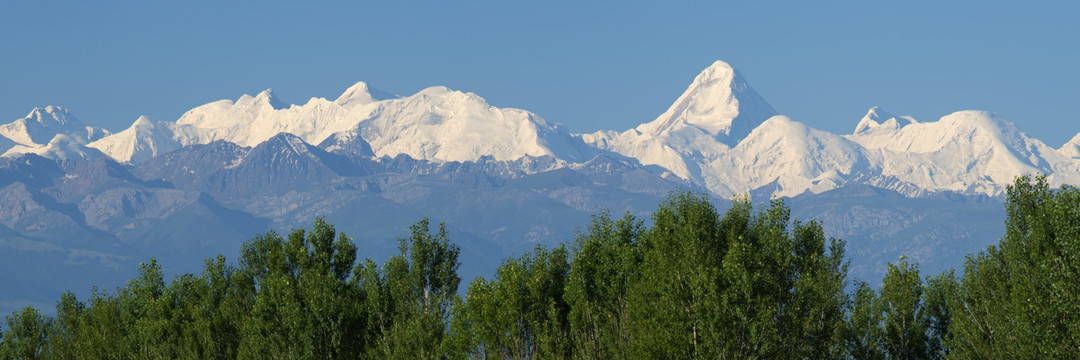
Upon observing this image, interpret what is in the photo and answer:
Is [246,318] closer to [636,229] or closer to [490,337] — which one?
[490,337]

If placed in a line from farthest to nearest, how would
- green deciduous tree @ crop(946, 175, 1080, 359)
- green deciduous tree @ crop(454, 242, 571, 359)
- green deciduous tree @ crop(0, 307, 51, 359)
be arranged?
green deciduous tree @ crop(0, 307, 51, 359)
green deciduous tree @ crop(454, 242, 571, 359)
green deciduous tree @ crop(946, 175, 1080, 359)

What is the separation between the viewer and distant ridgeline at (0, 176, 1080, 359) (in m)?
65.7

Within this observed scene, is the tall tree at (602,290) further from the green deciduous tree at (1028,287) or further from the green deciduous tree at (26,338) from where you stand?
the green deciduous tree at (26,338)

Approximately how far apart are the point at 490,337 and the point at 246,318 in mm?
23304

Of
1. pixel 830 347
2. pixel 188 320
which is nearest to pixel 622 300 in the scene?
pixel 830 347

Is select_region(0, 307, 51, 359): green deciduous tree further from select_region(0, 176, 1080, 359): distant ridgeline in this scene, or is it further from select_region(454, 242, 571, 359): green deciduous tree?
select_region(454, 242, 571, 359): green deciduous tree

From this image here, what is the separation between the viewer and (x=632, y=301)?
74.0 meters

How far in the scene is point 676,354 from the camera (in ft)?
222

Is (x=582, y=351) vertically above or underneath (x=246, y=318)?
underneath

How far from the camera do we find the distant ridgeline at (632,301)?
65688 millimetres

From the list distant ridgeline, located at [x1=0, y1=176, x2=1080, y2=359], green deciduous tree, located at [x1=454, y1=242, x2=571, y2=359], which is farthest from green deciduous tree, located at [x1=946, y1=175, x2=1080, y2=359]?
green deciduous tree, located at [x1=454, y1=242, x2=571, y2=359]

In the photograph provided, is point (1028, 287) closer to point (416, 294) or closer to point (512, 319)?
point (512, 319)

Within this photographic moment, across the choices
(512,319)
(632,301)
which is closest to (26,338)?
(512,319)

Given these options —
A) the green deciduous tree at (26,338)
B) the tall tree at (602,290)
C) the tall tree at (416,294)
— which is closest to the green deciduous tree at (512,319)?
the tall tree at (602,290)
